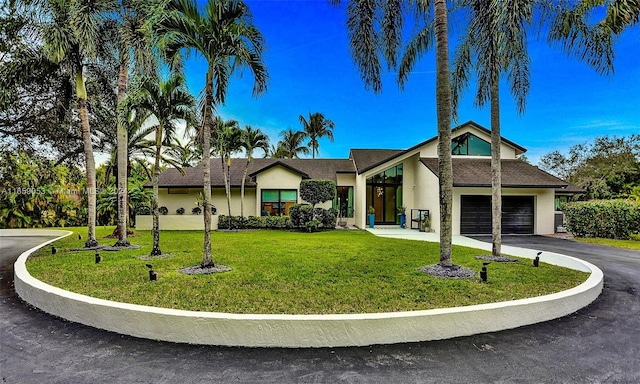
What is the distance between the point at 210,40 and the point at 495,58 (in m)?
6.70

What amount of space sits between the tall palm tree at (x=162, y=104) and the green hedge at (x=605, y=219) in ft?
61.2

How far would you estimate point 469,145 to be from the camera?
20156mm

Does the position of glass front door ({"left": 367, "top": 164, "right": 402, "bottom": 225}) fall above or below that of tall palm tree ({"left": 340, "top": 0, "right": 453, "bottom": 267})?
below

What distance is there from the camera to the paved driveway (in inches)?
134

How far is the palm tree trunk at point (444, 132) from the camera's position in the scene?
734cm

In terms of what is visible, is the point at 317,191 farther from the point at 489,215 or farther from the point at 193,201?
the point at 489,215

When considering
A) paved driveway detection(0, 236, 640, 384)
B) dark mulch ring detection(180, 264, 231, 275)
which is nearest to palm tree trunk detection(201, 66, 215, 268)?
dark mulch ring detection(180, 264, 231, 275)

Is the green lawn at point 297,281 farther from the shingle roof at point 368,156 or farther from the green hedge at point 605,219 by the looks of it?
the shingle roof at point 368,156

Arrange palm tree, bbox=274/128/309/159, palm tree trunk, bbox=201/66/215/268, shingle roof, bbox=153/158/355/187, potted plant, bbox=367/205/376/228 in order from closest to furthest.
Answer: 1. palm tree trunk, bbox=201/66/215/268
2. potted plant, bbox=367/205/376/228
3. shingle roof, bbox=153/158/355/187
4. palm tree, bbox=274/128/309/159

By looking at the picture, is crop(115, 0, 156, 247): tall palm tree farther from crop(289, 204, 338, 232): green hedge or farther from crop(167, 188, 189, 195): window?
crop(167, 188, 189, 195): window

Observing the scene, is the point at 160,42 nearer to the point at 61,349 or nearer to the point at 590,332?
the point at 61,349

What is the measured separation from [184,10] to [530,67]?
33.8ft

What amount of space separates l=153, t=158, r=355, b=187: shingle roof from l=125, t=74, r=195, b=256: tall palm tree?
1157cm

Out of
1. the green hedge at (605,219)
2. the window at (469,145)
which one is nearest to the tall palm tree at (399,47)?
the window at (469,145)
